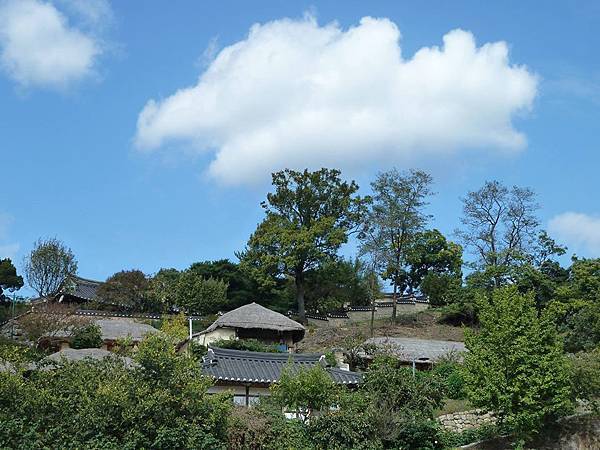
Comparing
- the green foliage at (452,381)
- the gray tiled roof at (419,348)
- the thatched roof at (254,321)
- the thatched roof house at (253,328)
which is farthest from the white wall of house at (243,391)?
the thatched roof at (254,321)

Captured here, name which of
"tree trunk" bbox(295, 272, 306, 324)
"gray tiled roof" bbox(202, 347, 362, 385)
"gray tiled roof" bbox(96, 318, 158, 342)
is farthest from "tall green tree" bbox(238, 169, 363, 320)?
"gray tiled roof" bbox(202, 347, 362, 385)

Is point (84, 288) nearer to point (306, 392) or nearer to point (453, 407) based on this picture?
point (453, 407)

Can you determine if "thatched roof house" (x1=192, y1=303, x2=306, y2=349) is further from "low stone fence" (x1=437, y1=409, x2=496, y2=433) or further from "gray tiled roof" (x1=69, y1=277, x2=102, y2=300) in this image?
"low stone fence" (x1=437, y1=409, x2=496, y2=433)

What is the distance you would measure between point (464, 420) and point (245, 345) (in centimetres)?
1300

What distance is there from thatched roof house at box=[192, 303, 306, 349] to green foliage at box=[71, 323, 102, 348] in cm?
447

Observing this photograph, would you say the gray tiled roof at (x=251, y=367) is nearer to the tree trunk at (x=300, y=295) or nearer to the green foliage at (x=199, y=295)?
the tree trunk at (x=300, y=295)

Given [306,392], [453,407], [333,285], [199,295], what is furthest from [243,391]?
[333,285]

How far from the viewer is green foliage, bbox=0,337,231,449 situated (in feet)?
54.0

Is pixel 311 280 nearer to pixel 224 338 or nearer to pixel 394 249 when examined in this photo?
pixel 394 249

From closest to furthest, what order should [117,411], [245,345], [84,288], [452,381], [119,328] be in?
[117,411], [452,381], [245,345], [119,328], [84,288]

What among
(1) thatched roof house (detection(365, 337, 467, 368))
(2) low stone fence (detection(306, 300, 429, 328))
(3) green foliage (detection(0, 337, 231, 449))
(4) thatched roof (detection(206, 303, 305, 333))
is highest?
(2) low stone fence (detection(306, 300, 429, 328))

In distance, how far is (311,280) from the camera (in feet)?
152

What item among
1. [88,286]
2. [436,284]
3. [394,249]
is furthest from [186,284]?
[436,284]

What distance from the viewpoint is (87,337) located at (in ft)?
110
